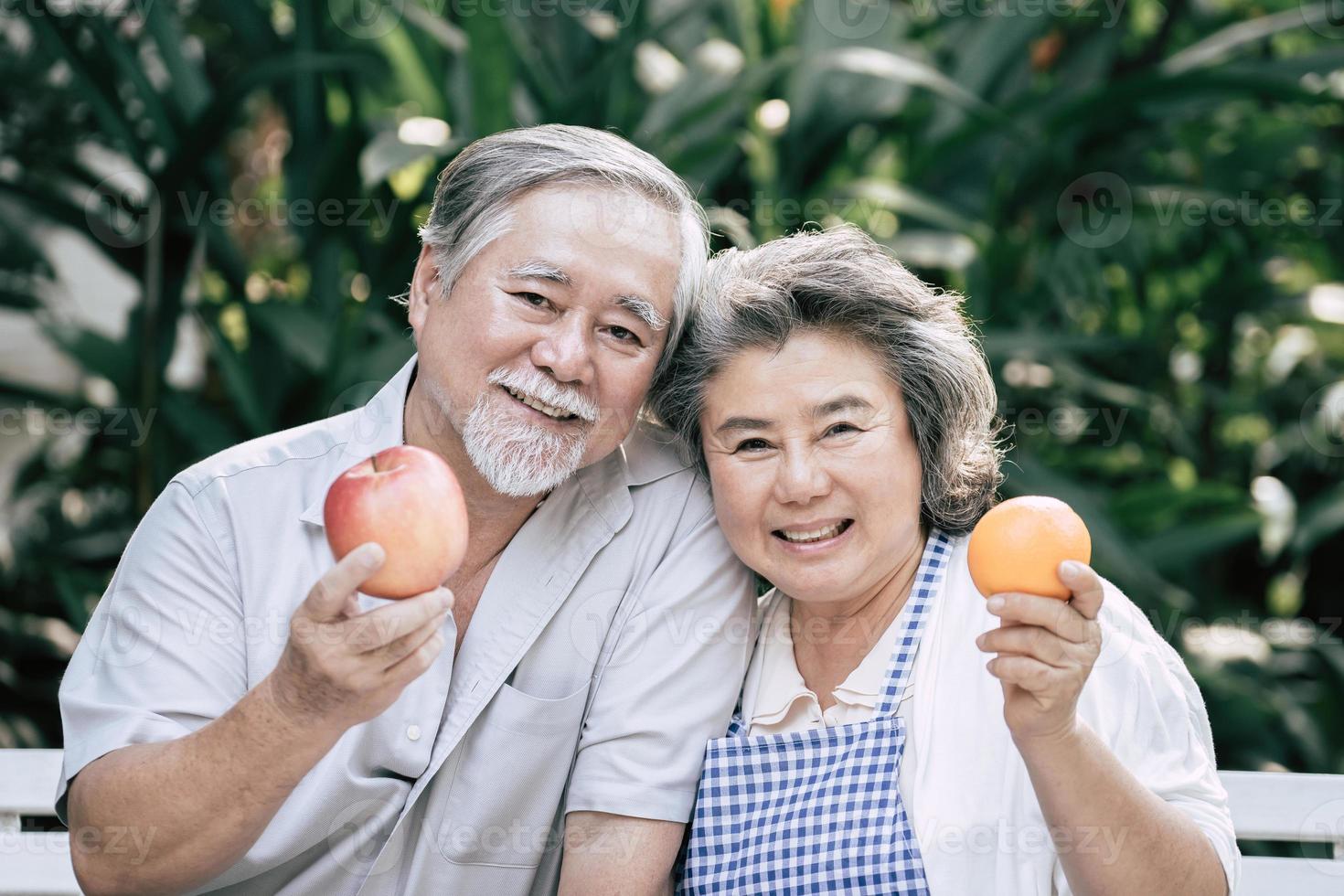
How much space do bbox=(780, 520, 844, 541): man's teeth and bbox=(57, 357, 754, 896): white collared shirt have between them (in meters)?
0.16

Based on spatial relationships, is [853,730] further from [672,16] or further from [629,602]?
[672,16]

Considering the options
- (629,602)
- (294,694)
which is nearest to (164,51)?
(629,602)

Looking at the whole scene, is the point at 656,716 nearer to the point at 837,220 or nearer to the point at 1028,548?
the point at 1028,548

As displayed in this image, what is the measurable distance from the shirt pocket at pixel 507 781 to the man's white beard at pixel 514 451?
26 centimetres

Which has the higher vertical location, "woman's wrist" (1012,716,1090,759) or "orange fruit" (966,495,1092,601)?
"orange fruit" (966,495,1092,601)

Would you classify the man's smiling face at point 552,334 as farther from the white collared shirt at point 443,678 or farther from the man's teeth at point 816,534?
the man's teeth at point 816,534

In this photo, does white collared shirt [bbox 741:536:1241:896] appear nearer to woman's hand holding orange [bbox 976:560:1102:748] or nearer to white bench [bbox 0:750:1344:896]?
woman's hand holding orange [bbox 976:560:1102:748]

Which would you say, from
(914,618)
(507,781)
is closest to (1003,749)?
(914,618)

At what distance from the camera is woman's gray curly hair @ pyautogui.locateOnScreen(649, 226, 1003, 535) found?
1575mm

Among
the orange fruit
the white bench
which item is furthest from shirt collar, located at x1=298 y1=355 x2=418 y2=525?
the orange fruit

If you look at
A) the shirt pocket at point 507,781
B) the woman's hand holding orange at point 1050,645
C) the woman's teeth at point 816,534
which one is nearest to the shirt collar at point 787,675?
the woman's teeth at point 816,534

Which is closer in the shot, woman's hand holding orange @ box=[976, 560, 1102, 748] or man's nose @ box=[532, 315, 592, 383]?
woman's hand holding orange @ box=[976, 560, 1102, 748]

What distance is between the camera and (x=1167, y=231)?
10.0 feet

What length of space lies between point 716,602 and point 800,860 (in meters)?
0.34
